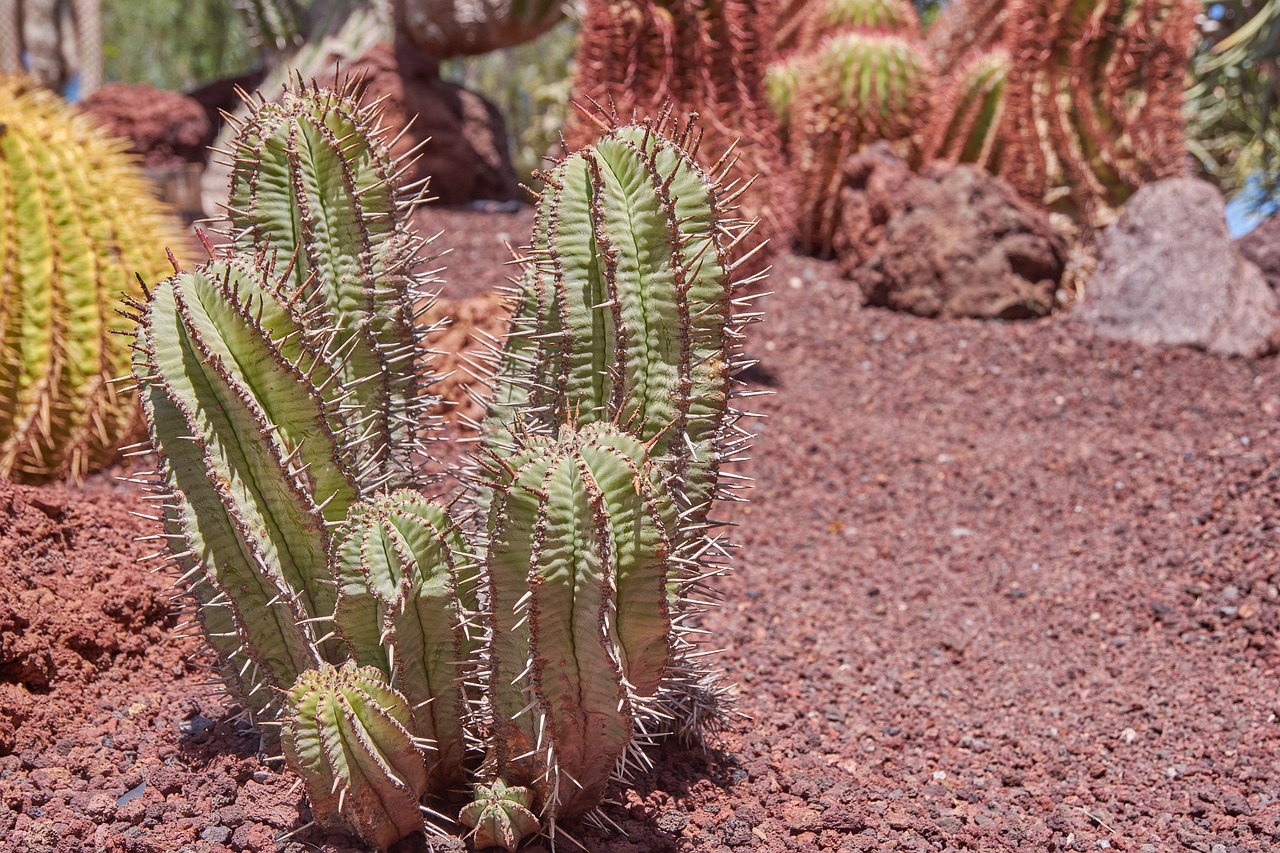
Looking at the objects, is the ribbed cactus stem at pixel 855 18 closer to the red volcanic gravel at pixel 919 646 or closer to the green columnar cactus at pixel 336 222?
the red volcanic gravel at pixel 919 646

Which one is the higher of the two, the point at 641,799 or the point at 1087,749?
the point at 641,799

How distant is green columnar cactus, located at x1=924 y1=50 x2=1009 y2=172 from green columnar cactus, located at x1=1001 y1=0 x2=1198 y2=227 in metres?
0.12

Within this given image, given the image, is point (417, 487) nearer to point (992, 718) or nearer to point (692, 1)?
point (992, 718)

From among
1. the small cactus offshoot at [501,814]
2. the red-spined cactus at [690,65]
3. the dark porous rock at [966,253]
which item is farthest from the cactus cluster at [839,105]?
the small cactus offshoot at [501,814]

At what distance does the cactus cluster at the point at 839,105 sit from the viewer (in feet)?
21.1

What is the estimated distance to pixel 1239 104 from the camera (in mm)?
10445

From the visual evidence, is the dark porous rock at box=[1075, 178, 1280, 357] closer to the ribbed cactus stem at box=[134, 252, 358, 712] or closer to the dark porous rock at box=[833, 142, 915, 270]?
the dark porous rock at box=[833, 142, 915, 270]

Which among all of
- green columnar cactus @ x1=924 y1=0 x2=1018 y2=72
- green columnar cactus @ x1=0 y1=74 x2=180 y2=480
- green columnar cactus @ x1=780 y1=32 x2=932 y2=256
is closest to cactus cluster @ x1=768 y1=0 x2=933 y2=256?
green columnar cactus @ x1=780 y1=32 x2=932 y2=256

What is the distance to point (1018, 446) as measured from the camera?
4.53m

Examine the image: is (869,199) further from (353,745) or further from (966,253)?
(353,745)

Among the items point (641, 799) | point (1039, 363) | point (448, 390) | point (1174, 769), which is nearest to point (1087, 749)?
point (1174, 769)

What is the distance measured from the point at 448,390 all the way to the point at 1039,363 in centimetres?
282

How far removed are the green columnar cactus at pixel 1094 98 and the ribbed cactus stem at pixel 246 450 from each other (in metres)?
5.46

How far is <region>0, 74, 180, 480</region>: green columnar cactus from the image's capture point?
3.68m
